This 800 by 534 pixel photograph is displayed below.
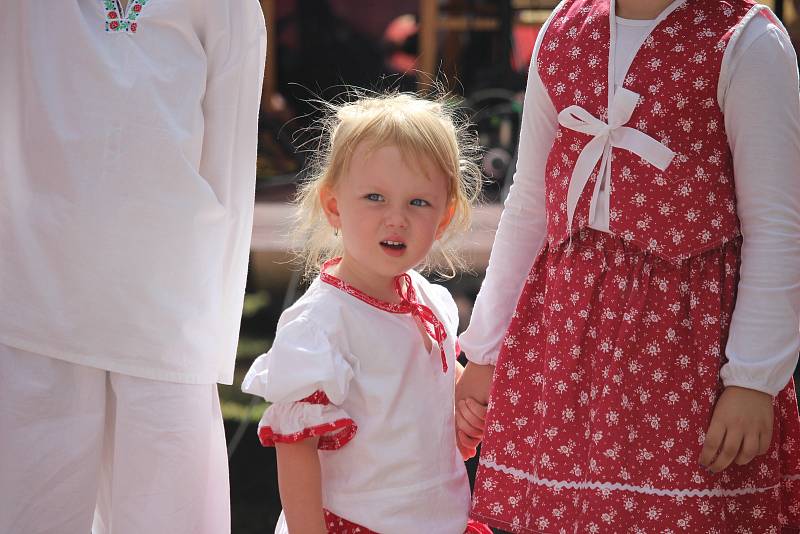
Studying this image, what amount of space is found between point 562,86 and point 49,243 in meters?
0.91

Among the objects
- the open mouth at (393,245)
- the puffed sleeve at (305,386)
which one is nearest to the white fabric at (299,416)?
the puffed sleeve at (305,386)

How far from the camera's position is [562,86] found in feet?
5.55

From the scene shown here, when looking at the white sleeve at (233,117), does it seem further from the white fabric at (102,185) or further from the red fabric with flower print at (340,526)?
the red fabric with flower print at (340,526)

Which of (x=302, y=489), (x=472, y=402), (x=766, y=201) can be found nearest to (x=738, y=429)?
(x=766, y=201)

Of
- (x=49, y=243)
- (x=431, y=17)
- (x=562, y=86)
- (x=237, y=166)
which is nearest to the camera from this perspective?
(x=562, y=86)

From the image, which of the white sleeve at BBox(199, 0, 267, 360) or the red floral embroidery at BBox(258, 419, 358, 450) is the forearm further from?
the white sleeve at BBox(199, 0, 267, 360)

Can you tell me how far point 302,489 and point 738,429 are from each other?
26.4 inches

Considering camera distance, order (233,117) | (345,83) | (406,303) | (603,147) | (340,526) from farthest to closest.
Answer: (345,83) < (233,117) < (406,303) < (340,526) < (603,147)

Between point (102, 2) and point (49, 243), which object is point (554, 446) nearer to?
point (49, 243)

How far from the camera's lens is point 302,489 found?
1.67 meters

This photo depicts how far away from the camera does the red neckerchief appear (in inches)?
70.2

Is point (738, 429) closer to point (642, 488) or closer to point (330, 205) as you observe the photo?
point (642, 488)

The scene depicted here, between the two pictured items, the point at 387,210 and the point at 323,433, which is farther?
the point at 387,210

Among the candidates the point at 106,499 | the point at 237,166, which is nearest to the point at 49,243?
the point at 237,166
